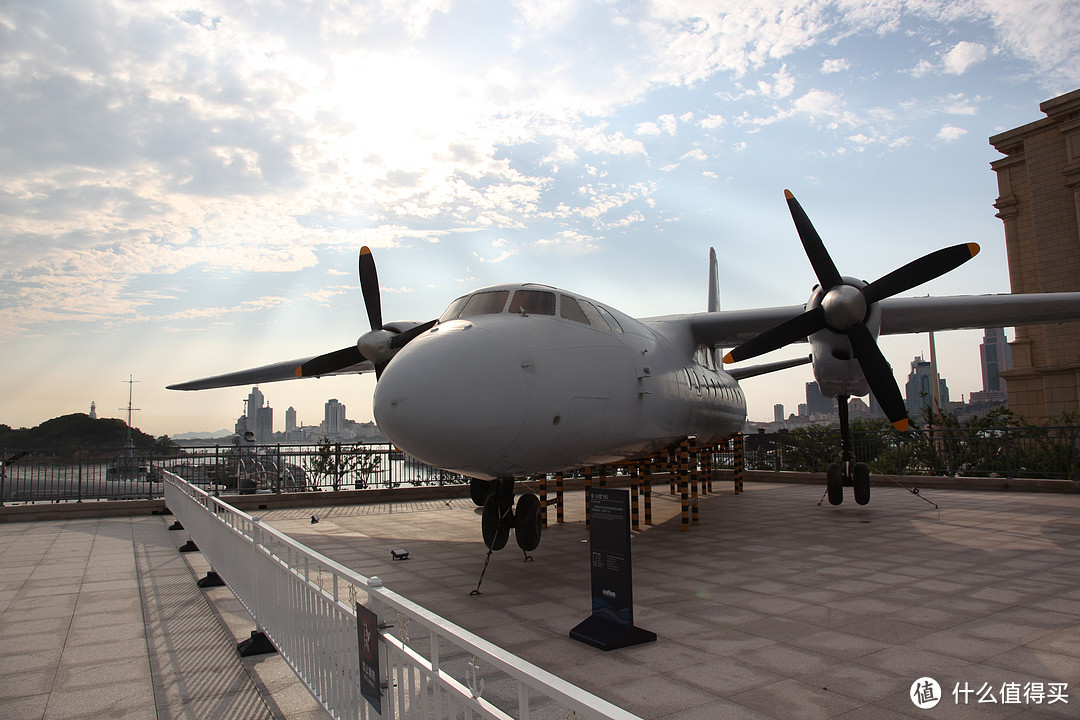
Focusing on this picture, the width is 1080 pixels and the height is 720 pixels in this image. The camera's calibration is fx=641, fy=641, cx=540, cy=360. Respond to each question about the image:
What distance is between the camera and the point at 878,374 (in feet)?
35.9

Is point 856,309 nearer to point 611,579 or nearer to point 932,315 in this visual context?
point 932,315

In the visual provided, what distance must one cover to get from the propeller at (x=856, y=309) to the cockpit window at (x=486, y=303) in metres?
4.59

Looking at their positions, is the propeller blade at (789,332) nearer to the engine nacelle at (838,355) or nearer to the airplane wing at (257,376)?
the engine nacelle at (838,355)

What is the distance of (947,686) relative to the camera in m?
4.60

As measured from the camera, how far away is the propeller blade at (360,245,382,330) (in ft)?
43.9

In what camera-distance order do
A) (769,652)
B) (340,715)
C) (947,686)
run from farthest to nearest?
1. (769,652)
2. (947,686)
3. (340,715)

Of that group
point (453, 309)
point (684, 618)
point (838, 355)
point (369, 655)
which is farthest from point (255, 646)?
point (838, 355)

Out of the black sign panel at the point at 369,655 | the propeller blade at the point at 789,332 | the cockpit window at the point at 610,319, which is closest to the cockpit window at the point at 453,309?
the cockpit window at the point at 610,319

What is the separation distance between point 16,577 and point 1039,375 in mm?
34280

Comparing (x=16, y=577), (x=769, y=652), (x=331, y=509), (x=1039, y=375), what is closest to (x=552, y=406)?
(x=769, y=652)

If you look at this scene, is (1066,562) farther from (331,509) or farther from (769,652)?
(331,509)

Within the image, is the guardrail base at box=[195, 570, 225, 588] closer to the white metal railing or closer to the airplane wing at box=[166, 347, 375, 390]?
the white metal railing

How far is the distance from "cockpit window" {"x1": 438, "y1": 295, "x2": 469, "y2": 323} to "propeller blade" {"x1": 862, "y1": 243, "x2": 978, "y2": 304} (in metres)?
7.22

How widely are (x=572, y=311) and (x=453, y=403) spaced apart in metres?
2.98
